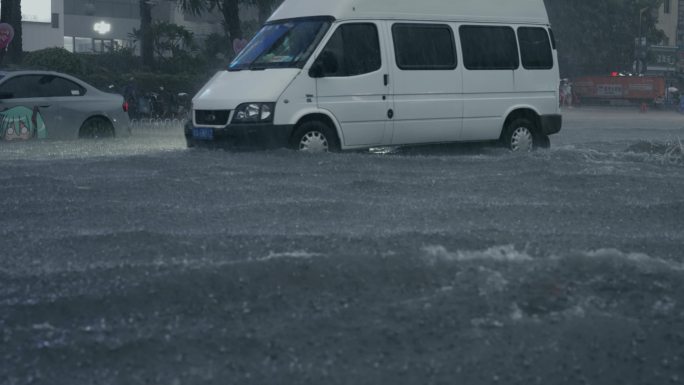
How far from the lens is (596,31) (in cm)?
6744

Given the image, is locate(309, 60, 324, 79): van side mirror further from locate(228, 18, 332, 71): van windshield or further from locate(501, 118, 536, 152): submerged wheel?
locate(501, 118, 536, 152): submerged wheel

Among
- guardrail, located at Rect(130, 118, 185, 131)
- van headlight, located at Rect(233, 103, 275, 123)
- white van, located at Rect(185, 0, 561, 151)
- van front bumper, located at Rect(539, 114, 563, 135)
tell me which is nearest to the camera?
van headlight, located at Rect(233, 103, 275, 123)

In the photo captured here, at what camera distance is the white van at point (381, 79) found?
1215cm

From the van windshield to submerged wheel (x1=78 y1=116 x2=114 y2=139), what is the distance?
5202 mm

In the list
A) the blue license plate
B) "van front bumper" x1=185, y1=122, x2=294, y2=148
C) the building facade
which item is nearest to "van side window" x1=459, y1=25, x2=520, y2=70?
"van front bumper" x1=185, y1=122, x2=294, y2=148

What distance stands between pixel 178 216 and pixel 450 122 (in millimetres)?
6760

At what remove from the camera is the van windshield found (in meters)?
12.3

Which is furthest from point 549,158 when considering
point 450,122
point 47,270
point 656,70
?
point 656,70

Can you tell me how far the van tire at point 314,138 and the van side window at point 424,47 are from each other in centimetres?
127

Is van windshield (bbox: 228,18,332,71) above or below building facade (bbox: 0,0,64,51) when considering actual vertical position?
below

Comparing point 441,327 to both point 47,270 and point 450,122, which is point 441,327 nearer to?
point 47,270

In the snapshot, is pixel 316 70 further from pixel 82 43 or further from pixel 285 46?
pixel 82 43

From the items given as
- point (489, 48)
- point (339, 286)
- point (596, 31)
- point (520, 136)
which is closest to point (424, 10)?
point (489, 48)

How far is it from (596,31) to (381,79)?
189 ft
